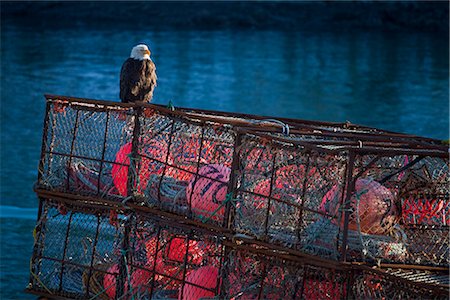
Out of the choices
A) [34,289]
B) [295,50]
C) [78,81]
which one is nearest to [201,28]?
[295,50]

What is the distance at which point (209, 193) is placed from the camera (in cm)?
431

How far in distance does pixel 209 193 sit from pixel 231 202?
6.2 inches

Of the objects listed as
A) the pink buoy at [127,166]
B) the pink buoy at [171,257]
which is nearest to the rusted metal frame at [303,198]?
the pink buoy at [171,257]

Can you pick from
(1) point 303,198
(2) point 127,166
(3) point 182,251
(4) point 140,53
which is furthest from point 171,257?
(4) point 140,53

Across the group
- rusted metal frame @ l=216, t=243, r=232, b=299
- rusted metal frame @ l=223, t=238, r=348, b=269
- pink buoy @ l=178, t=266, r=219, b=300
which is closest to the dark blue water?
pink buoy @ l=178, t=266, r=219, b=300

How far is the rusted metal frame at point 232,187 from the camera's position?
4160mm

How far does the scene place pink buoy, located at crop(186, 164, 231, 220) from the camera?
14.1 feet

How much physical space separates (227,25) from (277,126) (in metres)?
22.7

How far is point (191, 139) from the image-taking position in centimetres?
470

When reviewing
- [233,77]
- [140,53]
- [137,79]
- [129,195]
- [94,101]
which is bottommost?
[129,195]

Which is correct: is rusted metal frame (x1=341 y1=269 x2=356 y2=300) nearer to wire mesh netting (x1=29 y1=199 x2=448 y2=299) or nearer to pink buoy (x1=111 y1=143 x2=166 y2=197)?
wire mesh netting (x1=29 y1=199 x2=448 y2=299)

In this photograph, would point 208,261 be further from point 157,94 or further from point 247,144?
point 157,94

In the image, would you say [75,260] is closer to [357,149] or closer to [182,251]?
[182,251]

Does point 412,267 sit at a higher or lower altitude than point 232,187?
lower
